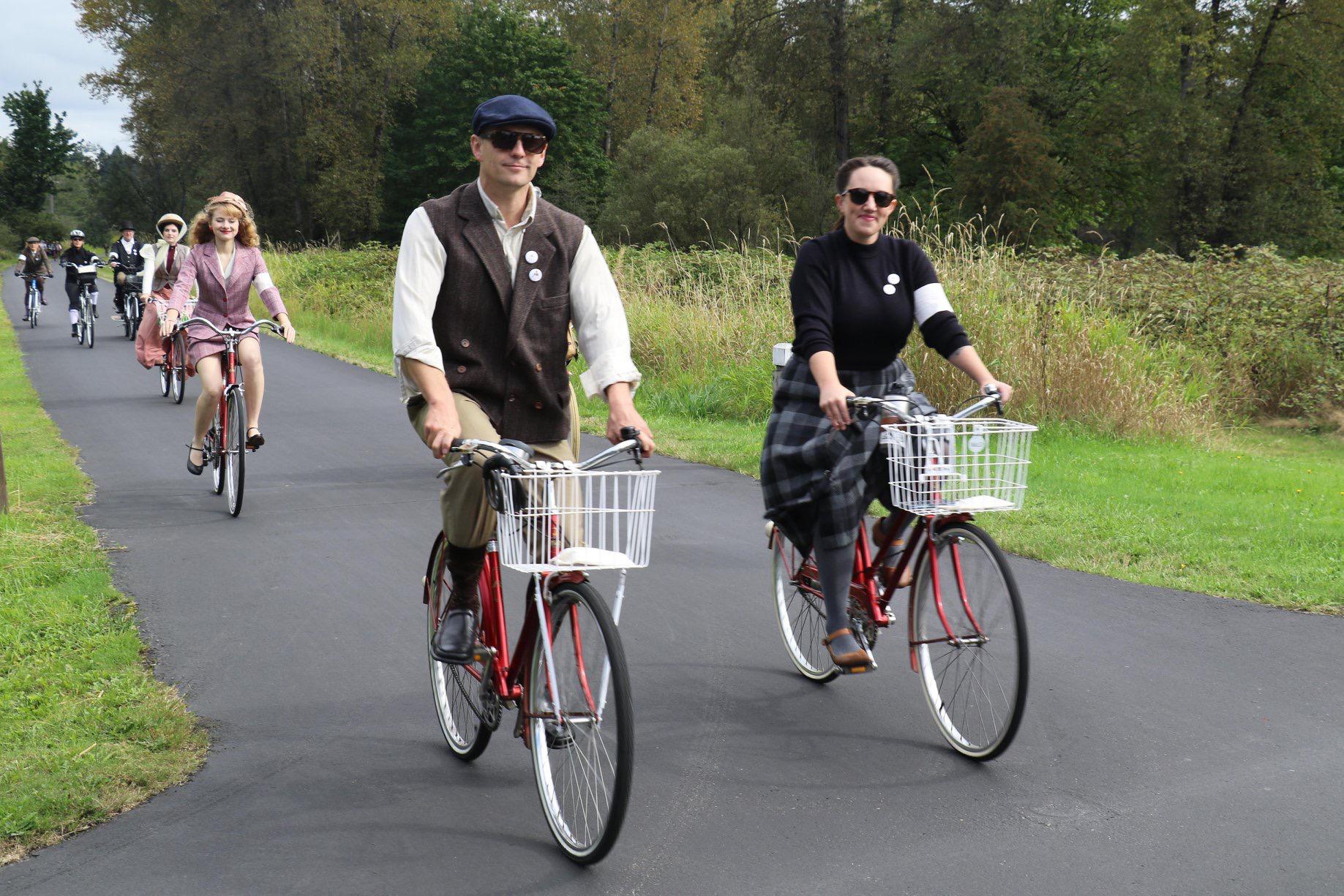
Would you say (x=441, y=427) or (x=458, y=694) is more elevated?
(x=441, y=427)

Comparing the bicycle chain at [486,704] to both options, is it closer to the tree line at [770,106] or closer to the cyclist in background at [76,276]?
the cyclist in background at [76,276]

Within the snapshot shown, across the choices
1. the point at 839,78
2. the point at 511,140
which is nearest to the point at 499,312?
the point at 511,140

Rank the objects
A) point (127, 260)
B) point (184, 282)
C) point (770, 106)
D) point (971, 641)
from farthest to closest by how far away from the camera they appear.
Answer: point (770, 106), point (127, 260), point (184, 282), point (971, 641)

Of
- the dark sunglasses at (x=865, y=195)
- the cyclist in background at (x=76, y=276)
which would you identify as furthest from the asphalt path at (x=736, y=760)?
the cyclist in background at (x=76, y=276)

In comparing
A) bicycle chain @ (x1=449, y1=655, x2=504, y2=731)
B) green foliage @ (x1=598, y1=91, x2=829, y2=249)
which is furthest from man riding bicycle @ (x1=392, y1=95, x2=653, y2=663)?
green foliage @ (x1=598, y1=91, x2=829, y2=249)

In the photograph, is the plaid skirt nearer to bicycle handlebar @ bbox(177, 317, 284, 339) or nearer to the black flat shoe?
the black flat shoe

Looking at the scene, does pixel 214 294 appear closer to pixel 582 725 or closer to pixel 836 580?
pixel 836 580

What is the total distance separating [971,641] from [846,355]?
1.15 metres

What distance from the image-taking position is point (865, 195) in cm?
463

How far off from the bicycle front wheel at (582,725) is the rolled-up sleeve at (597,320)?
70 cm

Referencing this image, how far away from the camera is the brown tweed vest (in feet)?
12.8

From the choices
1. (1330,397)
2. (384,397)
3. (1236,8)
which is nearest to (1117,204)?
(1236,8)

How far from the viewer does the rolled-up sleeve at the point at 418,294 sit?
371cm

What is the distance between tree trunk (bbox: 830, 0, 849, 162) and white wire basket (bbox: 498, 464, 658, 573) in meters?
42.8
